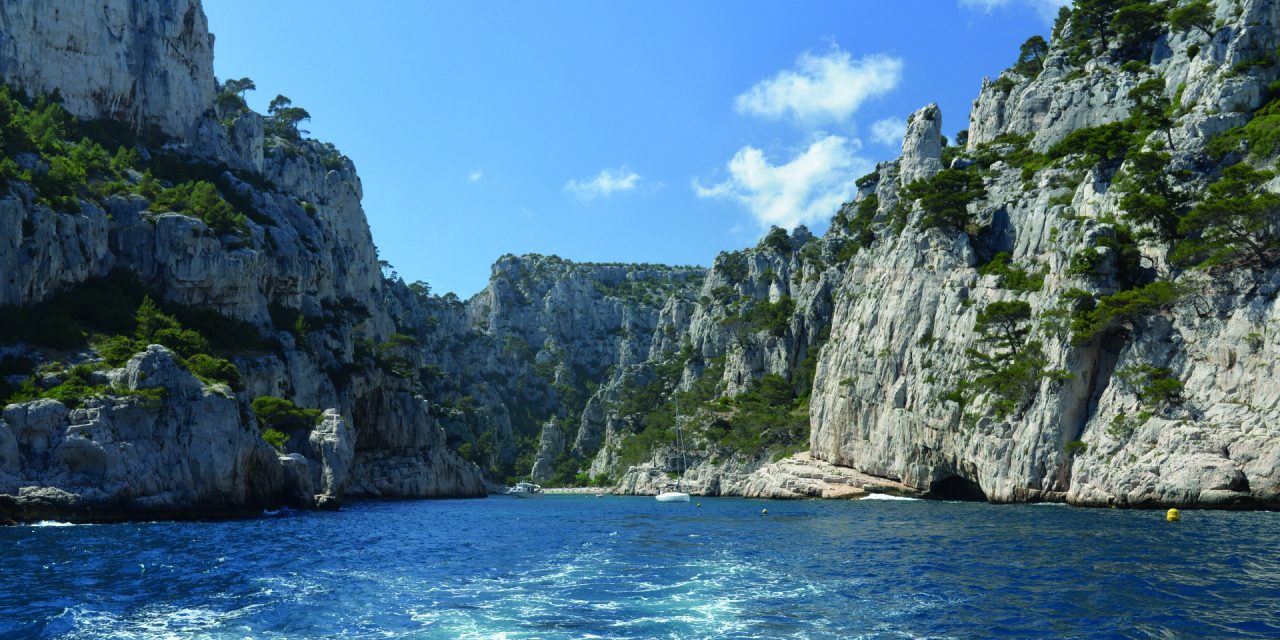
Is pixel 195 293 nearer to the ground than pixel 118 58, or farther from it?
nearer to the ground

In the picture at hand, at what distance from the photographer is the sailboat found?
90.1 metres

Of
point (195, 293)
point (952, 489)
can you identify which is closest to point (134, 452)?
point (195, 293)

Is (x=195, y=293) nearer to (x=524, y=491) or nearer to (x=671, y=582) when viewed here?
(x=671, y=582)

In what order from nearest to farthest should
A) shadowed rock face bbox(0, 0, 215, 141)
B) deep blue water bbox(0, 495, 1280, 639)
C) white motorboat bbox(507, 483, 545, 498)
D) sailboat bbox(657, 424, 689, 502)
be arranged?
deep blue water bbox(0, 495, 1280, 639) < shadowed rock face bbox(0, 0, 215, 141) < sailboat bbox(657, 424, 689, 502) < white motorboat bbox(507, 483, 545, 498)

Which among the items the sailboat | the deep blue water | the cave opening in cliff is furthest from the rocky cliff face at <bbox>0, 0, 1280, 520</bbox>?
the deep blue water

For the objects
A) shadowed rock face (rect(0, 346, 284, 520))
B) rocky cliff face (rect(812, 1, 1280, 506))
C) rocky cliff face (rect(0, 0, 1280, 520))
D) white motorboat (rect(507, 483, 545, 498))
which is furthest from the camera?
white motorboat (rect(507, 483, 545, 498))

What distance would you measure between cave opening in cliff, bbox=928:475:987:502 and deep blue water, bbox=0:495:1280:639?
28.3 m

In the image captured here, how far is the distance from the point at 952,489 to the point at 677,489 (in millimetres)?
42215

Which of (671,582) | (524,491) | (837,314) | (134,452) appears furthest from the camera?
(524,491)

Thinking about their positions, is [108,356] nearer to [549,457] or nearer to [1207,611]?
[1207,611]

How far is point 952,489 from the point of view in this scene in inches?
2798

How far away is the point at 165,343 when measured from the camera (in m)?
59.5

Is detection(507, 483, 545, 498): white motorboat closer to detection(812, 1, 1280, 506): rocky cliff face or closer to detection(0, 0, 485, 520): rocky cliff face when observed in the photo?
detection(0, 0, 485, 520): rocky cliff face

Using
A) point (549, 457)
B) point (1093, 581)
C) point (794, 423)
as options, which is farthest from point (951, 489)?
point (549, 457)
